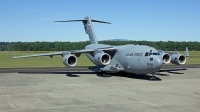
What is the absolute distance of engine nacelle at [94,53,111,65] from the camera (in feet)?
92.6

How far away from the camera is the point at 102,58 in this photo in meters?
Result: 29.1

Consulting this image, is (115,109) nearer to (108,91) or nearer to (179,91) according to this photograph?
(108,91)

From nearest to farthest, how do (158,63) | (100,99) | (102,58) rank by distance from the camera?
(100,99) → (158,63) → (102,58)

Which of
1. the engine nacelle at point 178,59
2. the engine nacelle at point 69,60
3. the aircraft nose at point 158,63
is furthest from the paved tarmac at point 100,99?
the engine nacelle at point 178,59

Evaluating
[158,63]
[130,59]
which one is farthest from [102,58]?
[158,63]

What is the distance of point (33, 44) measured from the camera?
15738cm

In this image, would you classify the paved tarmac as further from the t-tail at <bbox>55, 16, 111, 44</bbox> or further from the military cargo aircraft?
the t-tail at <bbox>55, 16, 111, 44</bbox>

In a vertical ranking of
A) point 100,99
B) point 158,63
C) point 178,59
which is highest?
point 178,59

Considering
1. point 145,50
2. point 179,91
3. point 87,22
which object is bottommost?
point 179,91

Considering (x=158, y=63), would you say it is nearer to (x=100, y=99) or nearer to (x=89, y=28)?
(x=100, y=99)

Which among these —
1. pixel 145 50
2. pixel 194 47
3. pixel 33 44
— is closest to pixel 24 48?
pixel 33 44

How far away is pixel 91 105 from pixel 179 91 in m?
7.78

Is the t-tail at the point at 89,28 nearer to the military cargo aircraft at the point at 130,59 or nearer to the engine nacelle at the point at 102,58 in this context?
the military cargo aircraft at the point at 130,59

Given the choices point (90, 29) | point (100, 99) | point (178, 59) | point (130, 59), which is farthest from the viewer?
point (90, 29)
